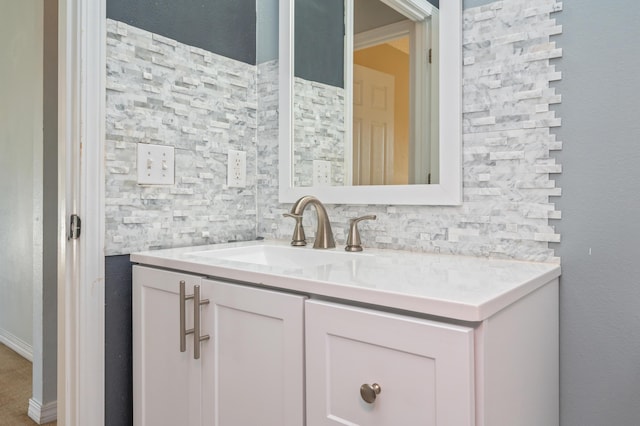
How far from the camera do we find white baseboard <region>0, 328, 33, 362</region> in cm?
259

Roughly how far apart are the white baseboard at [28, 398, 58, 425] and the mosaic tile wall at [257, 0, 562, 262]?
171 cm

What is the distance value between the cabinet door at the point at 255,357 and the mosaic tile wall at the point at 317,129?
60cm

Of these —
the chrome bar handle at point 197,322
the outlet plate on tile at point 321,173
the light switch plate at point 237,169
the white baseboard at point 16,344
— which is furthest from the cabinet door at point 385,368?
the white baseboard at point 16,344

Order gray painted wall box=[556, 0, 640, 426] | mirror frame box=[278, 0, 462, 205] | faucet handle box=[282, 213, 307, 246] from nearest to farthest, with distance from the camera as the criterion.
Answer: gray painted wall box=[556, 0, 640, 426] < mirror frame box=[278, 0, 462, 205] < faucet handle box=[282, 213, 307, 246]

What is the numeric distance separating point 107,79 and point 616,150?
125 centimetres

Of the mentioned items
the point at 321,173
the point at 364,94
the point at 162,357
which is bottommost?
the point at 162,357

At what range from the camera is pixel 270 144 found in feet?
5.25

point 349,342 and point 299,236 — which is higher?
point 299,236

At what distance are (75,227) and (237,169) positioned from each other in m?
0.55

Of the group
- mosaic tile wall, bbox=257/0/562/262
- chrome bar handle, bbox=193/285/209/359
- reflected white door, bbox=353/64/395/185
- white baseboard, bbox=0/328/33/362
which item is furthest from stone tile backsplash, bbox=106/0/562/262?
white baseboard, bbox=0/328/33/362

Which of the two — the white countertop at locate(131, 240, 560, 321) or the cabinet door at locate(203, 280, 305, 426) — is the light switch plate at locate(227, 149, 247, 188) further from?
the cabinet door at locate(203, 280, 305, 426)

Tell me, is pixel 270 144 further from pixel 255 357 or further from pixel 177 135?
pixel 255 357

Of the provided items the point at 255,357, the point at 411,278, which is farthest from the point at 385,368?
the point at 255,357

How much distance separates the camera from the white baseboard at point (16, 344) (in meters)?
2.59
